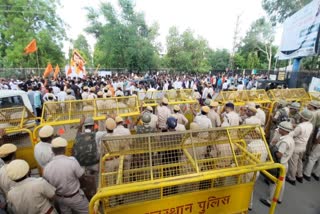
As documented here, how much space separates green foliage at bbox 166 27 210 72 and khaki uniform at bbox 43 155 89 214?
31.6 metres

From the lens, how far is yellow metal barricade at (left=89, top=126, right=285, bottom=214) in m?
2.14

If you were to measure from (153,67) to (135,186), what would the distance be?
85.6 feet

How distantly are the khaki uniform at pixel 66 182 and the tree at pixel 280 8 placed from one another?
2525 cm

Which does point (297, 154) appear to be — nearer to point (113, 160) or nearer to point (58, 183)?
point (113, 160)

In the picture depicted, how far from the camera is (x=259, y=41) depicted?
36656mm

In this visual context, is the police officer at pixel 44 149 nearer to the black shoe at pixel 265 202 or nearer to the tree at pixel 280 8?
the black shoe at pixel 265 202

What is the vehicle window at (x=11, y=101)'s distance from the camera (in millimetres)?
5719

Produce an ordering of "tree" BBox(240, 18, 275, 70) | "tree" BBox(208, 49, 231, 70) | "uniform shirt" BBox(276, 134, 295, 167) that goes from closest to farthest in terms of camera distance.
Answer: "uniform shirt" BBox(276, 134, 295, 167), "tree" BBox(240, 18, 275, 70), "tree" BBox(208, 49, 231, 70)

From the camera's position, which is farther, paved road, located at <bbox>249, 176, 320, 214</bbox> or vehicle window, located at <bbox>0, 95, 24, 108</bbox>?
vehicle window, located at <bbox>0, 95, 24, 108</bbox>

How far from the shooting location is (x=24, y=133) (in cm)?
425

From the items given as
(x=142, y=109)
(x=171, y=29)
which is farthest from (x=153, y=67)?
(x=142, y=109)

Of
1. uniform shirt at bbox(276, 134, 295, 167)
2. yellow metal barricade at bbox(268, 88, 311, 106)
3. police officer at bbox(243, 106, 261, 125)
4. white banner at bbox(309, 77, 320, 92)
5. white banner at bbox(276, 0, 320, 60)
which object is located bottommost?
uniform shirt at bbox(276, 134, 295, 167)

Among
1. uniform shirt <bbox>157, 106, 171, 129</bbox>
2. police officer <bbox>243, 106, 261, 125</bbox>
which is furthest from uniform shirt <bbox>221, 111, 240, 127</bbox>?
uniform shirt <bbox>157, 106, 171, 129</bbox>

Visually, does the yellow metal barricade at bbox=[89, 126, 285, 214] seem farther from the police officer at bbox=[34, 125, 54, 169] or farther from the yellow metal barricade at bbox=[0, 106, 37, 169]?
the yellow metal barricade at bbox=[0, 106, 37, 169]
